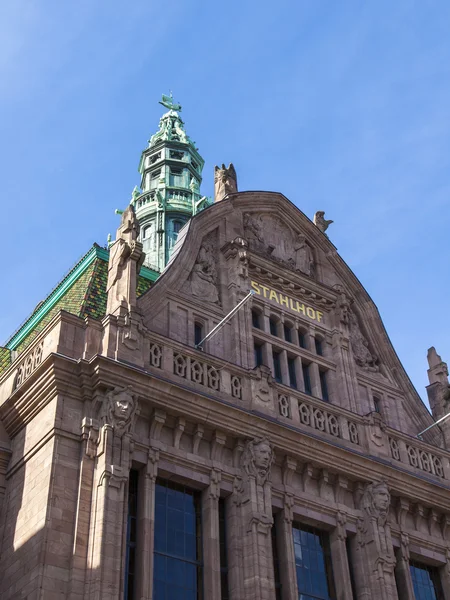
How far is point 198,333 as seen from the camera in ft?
89.9

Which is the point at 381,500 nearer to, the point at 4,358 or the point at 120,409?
the point at 120,409

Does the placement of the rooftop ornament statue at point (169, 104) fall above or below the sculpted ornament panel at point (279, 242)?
above

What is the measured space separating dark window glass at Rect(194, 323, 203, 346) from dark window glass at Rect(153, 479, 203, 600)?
547cm

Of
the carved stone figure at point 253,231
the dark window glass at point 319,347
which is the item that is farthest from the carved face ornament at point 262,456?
the carved stone figure at point 253,231

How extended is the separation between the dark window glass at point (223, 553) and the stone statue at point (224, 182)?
12.2 meters

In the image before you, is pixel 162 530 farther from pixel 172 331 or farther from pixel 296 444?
pixel 172 331

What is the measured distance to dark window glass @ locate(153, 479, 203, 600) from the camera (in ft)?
69.3

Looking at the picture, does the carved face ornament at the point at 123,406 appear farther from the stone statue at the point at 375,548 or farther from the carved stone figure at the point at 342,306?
the carved stone figure at the point at 342,306

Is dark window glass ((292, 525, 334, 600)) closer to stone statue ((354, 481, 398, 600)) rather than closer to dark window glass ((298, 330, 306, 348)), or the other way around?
stone statue ((354, 481, 398, 600))

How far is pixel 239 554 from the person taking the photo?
22062 mm

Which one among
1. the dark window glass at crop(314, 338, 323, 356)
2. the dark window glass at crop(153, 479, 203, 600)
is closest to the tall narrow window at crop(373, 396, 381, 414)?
the dark window glass at crop(314, 338, 323, 356)

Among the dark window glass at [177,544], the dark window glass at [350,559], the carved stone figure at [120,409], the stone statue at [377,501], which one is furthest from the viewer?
the stone statue at [377,501]

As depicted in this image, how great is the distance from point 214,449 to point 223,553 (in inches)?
100

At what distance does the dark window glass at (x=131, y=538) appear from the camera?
798 inches
